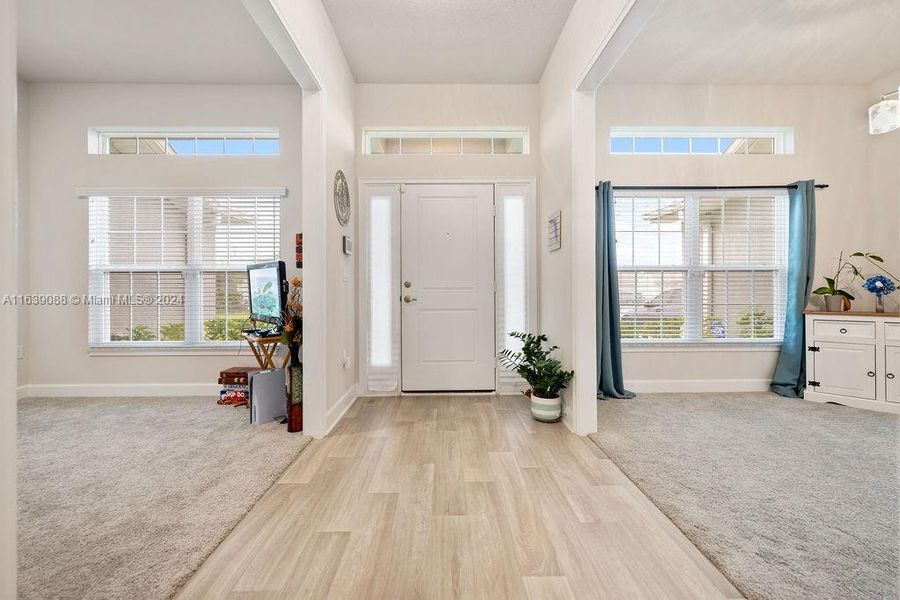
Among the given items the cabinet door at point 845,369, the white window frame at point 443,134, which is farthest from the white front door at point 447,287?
the cabinet door at point 845,369

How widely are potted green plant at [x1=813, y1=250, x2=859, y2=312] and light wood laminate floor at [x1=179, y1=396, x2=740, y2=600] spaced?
9.37 ft

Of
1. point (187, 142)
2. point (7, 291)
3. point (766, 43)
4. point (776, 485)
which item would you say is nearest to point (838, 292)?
point (766, 43)

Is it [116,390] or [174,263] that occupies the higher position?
[174,263]

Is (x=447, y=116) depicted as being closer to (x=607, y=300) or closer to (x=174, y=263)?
(x=607, y=300)

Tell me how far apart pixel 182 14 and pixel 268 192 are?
52.8 inches

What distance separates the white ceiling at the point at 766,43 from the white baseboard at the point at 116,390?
4.71 m

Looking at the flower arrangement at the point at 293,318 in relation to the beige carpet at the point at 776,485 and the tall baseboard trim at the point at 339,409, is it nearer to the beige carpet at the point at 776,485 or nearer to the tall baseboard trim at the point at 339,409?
the tall baseboard trim at the point at 339,409

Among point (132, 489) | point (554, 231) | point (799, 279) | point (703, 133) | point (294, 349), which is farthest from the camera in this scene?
point (703, 133)

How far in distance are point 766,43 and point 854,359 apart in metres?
2.63

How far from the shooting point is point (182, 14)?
107 inches

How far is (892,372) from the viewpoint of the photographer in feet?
10.1

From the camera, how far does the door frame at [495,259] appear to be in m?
3.63

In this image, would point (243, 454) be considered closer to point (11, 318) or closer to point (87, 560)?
point (87, 560)

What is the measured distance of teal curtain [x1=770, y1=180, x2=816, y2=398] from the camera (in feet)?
11.6
